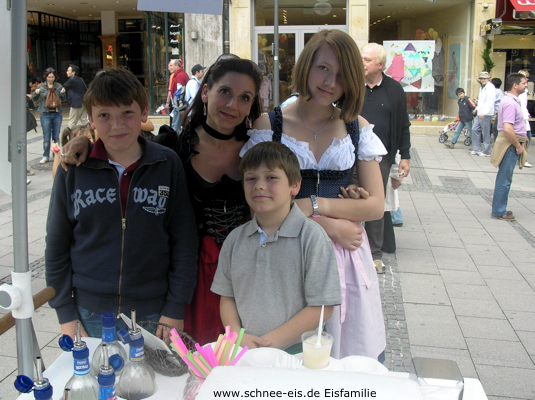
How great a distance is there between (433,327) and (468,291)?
892mm

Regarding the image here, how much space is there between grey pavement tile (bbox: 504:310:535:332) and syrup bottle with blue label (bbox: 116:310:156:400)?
3.39 metres

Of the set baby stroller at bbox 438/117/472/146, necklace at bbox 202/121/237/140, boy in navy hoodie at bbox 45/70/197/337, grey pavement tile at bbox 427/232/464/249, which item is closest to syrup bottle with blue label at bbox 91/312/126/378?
boy in navy hoodie at bbox 45/70/197/337

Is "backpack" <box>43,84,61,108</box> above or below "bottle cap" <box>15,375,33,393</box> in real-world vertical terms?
above

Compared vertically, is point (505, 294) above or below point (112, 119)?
below

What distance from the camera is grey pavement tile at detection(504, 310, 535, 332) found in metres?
3.99

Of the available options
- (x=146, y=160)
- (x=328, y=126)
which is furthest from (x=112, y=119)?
(x=328, y=126)

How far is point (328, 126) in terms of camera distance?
2166mm

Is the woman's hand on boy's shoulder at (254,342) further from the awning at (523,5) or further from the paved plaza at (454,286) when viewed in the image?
the awning at (523,5)

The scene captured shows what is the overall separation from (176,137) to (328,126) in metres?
0.74

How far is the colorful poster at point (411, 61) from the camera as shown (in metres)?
14.2

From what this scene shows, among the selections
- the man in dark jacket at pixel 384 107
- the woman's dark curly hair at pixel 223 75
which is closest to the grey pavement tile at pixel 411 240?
the man in dark jacket at pixel 384 107

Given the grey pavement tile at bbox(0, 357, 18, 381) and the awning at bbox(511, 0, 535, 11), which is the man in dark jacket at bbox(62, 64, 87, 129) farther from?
the awning at bbox(511, 0, 535, 11)

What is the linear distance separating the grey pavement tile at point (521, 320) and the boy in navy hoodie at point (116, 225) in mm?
3075

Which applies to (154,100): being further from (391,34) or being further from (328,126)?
(328,126)
